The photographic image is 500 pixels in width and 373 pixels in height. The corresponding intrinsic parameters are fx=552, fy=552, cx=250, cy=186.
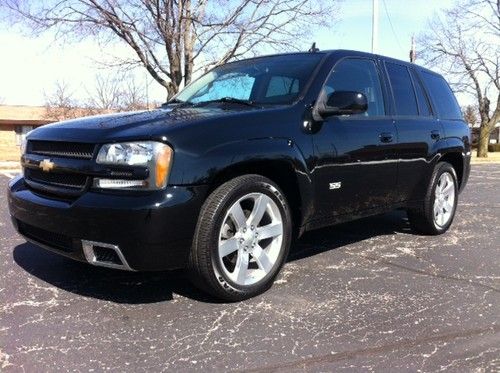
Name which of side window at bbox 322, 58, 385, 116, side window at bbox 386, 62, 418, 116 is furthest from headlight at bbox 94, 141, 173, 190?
side window at bbox 386, 62, 418, 116

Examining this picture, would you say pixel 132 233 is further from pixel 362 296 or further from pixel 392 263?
pixel 392 263

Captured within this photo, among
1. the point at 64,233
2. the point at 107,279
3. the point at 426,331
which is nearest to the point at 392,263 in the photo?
the point at 426,331

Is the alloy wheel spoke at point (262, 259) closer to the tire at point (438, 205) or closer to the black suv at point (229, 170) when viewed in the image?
the black suv at point (229, 170)

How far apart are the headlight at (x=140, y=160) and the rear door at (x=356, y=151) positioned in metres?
1.35

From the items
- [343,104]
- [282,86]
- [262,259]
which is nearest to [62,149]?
[262,259]

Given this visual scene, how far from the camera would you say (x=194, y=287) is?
4.07 metres

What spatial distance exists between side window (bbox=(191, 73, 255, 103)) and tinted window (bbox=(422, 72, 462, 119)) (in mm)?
2309

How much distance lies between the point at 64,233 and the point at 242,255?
1183mm

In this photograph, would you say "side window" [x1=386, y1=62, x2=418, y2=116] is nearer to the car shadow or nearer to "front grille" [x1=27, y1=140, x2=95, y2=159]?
the car shadow

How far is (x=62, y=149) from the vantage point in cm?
367

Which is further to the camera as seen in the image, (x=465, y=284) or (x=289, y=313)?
(x=465, y=284)

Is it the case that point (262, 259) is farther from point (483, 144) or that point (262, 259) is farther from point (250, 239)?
point (483, 144)

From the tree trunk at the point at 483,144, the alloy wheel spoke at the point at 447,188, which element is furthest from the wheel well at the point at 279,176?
the tree trunk at the point at 483,144

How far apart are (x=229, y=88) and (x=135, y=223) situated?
204 cm
